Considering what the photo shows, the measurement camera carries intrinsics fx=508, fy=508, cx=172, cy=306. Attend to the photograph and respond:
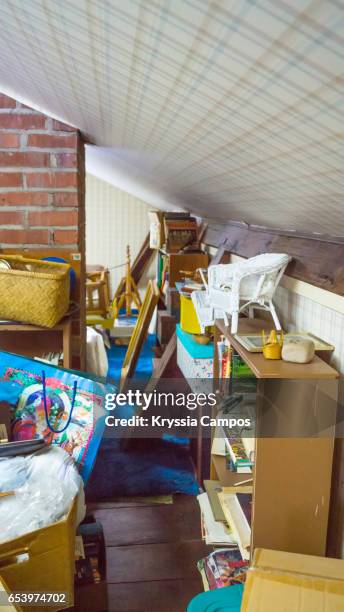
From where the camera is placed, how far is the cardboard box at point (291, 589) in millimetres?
1146

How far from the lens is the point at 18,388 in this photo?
1.96 metres

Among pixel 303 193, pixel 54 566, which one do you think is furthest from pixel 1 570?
pixel 303 193

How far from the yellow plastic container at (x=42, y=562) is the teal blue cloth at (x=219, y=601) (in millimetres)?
362

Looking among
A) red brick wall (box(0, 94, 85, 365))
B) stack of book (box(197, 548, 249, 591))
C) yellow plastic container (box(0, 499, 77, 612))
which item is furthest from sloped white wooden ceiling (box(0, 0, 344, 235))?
stack of book (box(197, 548, 249, 591))

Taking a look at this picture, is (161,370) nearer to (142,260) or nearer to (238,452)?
(238,452)

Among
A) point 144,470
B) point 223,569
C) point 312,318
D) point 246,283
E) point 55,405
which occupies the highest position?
point 246,283

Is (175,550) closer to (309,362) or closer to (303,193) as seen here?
(309,362)

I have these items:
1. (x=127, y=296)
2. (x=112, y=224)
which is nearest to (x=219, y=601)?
(x=127, y=296)

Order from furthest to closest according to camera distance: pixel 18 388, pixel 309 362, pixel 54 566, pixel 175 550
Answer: pixel 175 550
pixel 18 388
pixel 309 362
pixel 54 566

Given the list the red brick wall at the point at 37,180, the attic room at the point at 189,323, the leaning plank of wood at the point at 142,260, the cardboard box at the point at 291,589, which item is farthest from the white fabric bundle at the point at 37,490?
the leaning plank of wood at the point at 142,260

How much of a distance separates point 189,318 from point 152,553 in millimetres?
1116

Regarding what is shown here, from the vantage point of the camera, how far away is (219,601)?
1.49 m

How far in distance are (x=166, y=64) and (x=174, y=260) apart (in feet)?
8.52

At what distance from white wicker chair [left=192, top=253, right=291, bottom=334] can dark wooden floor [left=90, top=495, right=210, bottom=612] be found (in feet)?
3.32
